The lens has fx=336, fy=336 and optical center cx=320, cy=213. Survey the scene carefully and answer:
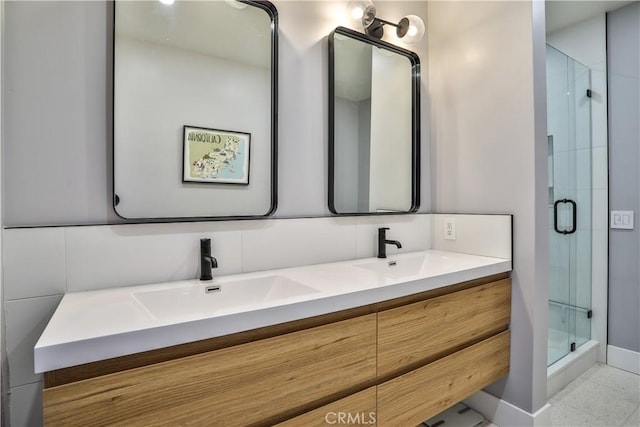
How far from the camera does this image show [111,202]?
3.57ft

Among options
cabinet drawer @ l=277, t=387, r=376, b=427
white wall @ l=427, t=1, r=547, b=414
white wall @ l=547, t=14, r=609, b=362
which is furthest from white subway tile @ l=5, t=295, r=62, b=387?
white wall @ l=547, t=14, r=609, b=362

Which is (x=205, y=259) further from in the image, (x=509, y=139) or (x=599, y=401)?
(x=599, y=401)

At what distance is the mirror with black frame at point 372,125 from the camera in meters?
1.56

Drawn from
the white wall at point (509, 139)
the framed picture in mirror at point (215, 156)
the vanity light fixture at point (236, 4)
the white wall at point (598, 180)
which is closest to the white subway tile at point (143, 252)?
the framed picture in mirror at point (215, 156)

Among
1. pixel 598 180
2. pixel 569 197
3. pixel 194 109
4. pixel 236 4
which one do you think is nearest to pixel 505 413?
pixel 569 197

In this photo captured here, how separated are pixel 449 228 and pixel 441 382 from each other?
83 centimetres

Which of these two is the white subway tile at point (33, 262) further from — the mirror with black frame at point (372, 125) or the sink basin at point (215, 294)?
the mirror with black frame at point (372, 125)

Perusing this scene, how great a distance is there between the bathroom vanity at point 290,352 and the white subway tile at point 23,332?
0.10m

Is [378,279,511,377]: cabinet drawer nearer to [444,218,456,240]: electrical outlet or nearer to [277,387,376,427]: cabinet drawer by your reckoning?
[277,387,376,427]: cabinet drawer

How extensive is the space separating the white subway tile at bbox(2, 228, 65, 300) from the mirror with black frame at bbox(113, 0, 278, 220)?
0.20 meters

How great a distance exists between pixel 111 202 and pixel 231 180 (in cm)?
41

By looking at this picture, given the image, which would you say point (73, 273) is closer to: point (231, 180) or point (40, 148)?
point (40, 148)

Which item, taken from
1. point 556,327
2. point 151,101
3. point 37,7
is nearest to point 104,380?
point 151,101

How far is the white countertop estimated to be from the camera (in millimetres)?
673
